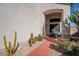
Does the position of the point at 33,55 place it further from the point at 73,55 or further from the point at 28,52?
the point at 73,55

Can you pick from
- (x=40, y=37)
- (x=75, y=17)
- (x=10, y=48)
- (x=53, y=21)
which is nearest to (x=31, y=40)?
(x=40, y=37)

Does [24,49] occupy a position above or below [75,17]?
below

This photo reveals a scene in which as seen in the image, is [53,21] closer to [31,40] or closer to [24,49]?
[31,40]

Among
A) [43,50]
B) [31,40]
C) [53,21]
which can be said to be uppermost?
[53,21]

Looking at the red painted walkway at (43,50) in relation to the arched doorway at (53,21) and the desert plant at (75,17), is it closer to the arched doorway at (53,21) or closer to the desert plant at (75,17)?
the arched doorway at (53,21)

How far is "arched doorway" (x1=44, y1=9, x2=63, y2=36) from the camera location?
3.57 meters

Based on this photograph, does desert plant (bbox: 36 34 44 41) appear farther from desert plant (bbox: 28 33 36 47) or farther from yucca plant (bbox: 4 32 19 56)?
yucca plant (bbox: 4 32 19 56)

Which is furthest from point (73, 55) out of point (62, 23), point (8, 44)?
point (8, 44)

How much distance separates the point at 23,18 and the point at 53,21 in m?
0.51

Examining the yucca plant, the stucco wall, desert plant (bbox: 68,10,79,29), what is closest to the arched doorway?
the stucco wall

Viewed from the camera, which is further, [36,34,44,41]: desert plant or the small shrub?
[36,34,44,41]: desert plant

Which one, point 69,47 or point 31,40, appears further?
point 31,40

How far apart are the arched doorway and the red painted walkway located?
0.59 ft

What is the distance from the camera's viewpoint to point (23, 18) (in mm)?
3627
